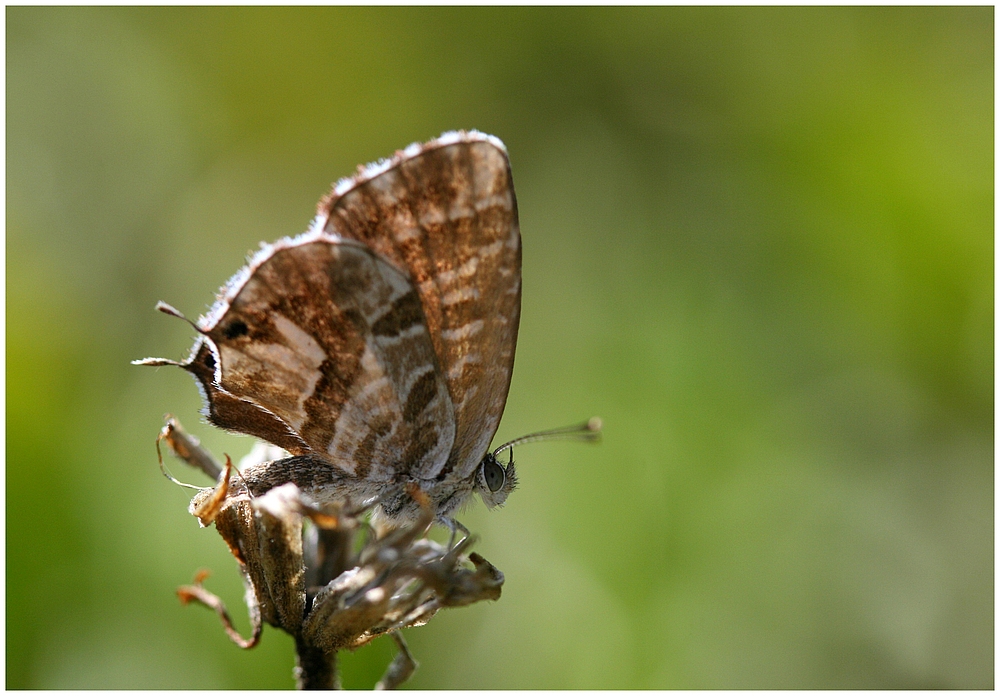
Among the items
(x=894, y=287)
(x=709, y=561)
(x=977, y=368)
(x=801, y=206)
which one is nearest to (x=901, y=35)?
(x=801, y=206)

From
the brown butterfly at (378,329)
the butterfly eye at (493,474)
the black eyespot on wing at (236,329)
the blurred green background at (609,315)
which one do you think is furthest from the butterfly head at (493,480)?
the black eyespot on wing at (236,329)

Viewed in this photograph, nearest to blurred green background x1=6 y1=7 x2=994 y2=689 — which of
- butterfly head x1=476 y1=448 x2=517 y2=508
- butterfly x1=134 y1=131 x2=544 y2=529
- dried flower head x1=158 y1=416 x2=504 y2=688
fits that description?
butterfly head x1=476 y1=448 x2=517 y2=508

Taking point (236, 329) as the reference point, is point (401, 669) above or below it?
below

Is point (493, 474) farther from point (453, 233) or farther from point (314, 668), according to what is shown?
point (314, 668)

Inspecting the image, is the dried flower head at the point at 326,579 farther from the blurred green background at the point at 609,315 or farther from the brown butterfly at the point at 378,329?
the blurred green background at the point at 609,315

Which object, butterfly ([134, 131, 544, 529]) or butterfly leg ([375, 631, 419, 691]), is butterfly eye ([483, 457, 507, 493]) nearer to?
butterfly ([134, 131, 544, 529])

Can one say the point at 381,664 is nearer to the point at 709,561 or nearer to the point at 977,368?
the point at 709,561

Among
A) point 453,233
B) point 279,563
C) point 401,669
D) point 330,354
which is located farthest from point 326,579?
point 453,233

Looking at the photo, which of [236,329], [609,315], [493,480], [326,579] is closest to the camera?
[326,579]
